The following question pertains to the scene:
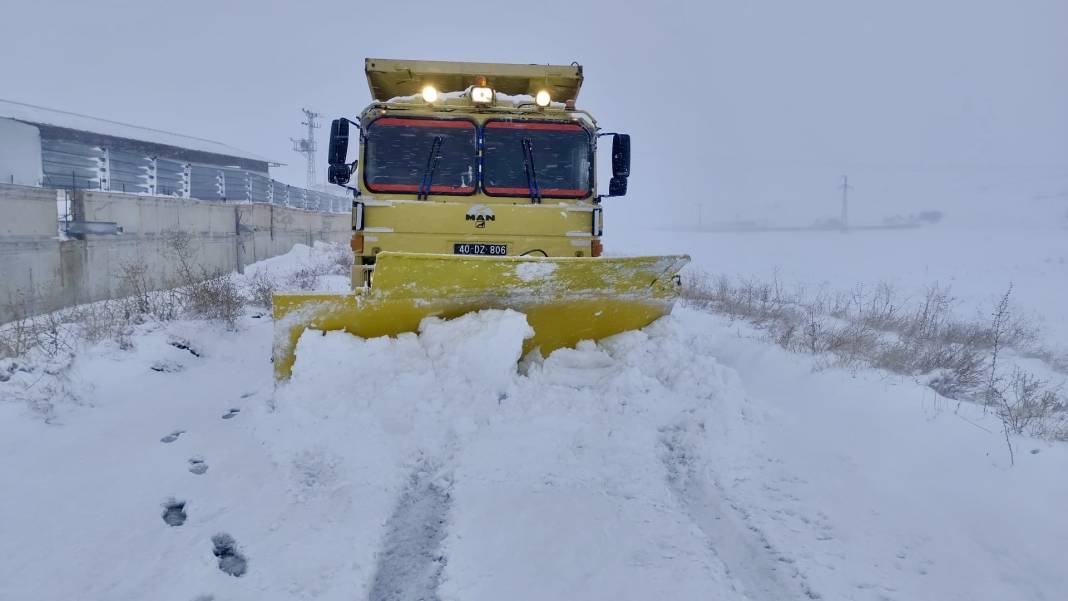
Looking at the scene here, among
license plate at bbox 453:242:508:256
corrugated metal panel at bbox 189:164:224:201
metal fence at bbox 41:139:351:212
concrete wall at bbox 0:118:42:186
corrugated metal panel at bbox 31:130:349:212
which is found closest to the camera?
license plate at bbox 453:242:508:256

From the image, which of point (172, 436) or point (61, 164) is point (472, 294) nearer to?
point (172, 436)

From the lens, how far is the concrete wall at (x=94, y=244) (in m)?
7.12

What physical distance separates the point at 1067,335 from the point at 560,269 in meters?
12.0

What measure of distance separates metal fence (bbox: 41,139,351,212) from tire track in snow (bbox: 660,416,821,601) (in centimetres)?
986

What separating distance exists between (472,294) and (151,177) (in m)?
Result: 11.1

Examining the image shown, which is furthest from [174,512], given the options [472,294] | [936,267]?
[936,267]

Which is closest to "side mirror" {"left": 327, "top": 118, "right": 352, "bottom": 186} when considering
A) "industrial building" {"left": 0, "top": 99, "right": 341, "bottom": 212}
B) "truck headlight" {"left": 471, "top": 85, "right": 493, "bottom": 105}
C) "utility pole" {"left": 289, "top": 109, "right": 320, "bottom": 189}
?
"truck headlight" {"left": 471, "top": 85, "right": 493, "bottom": 105}

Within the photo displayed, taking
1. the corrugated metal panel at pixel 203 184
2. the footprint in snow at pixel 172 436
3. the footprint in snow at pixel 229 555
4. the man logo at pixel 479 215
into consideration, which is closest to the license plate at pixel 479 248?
the man logo at pixel 479 215

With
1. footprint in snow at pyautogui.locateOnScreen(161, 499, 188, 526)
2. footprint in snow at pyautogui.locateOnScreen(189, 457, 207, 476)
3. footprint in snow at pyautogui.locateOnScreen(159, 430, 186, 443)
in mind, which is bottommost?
footprint in snow at pyautogui.locateOnScreen(161, 499, 188, 526)

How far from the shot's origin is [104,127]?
958 inches

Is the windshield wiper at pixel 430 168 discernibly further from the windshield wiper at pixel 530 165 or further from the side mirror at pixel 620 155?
the side mirror at pixel 620 155

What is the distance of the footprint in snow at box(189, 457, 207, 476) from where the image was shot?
3.10m

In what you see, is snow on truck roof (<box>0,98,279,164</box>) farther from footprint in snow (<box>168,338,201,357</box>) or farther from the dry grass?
the dry grass

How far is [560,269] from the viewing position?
3918 millimetres
